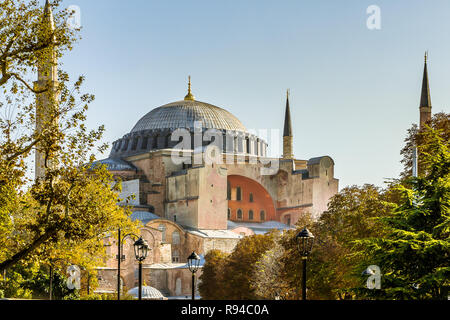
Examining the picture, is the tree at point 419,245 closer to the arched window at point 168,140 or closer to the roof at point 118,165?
the roof at point 118,165

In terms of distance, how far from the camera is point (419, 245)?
16422 mm

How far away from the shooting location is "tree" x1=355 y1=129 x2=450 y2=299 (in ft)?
53.3

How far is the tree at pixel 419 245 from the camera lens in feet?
53.3

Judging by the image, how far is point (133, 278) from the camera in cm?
5572

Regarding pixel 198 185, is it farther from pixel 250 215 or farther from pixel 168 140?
pixel 168 140

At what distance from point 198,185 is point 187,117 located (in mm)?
14630

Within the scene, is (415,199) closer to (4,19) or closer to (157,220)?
(4,19)

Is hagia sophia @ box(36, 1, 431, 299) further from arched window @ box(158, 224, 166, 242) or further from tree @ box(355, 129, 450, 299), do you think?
tree @ box(355, 129, 450, 299)

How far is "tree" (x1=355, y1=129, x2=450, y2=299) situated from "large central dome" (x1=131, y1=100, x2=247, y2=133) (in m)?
56.9

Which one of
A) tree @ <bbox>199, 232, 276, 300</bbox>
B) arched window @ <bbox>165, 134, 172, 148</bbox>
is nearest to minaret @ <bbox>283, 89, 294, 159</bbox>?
arched window @ <bbox>165, 134, 172, 148</bbox>

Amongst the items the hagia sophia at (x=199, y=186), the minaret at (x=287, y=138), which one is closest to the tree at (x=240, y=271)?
the hagia sophia at (x=199, y=186)

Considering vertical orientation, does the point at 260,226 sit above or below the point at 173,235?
above

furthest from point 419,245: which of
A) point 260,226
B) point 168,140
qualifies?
point 168,140
